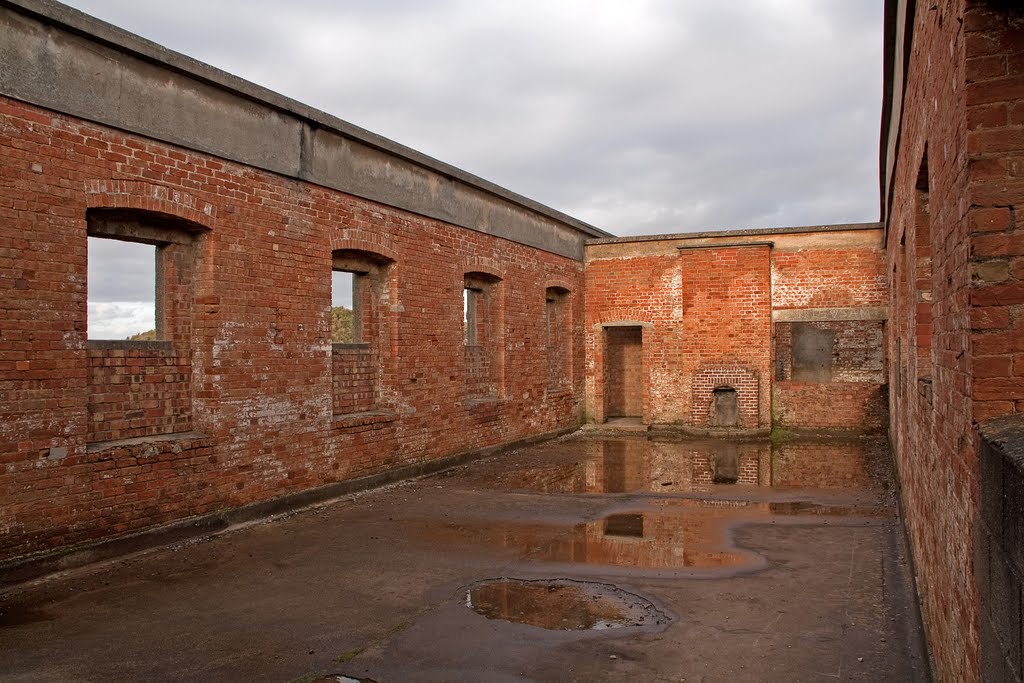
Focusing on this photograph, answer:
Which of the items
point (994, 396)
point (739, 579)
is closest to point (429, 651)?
point (739, 579)

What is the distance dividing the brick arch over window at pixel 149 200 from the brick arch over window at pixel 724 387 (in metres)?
10.4

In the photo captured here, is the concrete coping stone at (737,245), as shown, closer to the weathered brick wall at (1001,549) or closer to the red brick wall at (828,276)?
the red brick wall at (828,276)

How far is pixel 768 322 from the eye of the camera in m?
14.9

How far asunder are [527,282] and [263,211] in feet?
21.0

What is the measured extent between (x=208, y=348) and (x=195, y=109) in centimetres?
225

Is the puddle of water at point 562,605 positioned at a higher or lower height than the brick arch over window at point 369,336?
lower

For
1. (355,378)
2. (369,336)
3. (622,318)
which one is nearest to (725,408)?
(622,318)

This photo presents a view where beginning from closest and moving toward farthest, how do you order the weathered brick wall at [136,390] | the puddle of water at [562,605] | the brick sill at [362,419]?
the puddle of water at [562,605] → the weathered brick wall at [136,390] → the brick sill at [362,419]

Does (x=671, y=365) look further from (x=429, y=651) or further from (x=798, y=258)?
(x=429, y=651)

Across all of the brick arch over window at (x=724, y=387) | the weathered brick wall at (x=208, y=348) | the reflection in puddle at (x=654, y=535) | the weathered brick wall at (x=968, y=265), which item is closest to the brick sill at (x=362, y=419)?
the weathered brick wall at (x=208, y=348)

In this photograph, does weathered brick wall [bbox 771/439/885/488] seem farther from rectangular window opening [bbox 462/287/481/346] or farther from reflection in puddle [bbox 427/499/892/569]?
rectangular window opening [bbox 462/287/481/346]

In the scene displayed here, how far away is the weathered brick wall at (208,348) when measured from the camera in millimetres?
5723

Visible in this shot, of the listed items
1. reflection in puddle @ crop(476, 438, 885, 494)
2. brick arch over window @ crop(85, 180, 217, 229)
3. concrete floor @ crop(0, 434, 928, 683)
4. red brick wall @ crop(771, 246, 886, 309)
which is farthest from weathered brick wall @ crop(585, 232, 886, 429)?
brick arch over window @ crop(85, 180, 217, 229)

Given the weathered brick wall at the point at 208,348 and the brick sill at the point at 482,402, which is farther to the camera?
the brick sill at the point at 482,402
